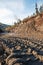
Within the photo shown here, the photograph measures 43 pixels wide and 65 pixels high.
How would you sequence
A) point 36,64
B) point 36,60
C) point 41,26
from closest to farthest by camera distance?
point 36,64 < point 36,60 < point 41,26

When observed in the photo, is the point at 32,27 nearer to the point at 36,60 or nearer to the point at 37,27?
the point at 37,27

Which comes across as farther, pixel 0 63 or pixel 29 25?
pixel 29 25

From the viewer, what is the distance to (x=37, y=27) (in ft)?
86.8

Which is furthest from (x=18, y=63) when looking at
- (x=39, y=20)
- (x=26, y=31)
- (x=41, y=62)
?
(x=39, y=20)

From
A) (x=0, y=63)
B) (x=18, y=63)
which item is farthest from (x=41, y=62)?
(x=0, y=63)

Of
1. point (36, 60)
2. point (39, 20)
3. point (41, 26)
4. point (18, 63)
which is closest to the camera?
point (18, 63)

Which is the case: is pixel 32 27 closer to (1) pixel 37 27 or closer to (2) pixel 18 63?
(1) pixel 37 27

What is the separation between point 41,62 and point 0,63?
90 centimetres

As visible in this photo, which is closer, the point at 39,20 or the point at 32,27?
the point at 32,27

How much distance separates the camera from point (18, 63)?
3607mm

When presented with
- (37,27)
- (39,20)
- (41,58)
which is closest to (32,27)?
(37,27)

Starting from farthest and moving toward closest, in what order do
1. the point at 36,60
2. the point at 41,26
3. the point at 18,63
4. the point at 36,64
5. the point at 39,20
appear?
the point at 39,20
the point at 41,26
the point at 36,60
the point at 36,64
the point at 18,63

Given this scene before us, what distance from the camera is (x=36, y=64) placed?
12.7 ft

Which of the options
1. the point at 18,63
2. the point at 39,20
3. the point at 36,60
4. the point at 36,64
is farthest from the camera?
the point at 39,20
